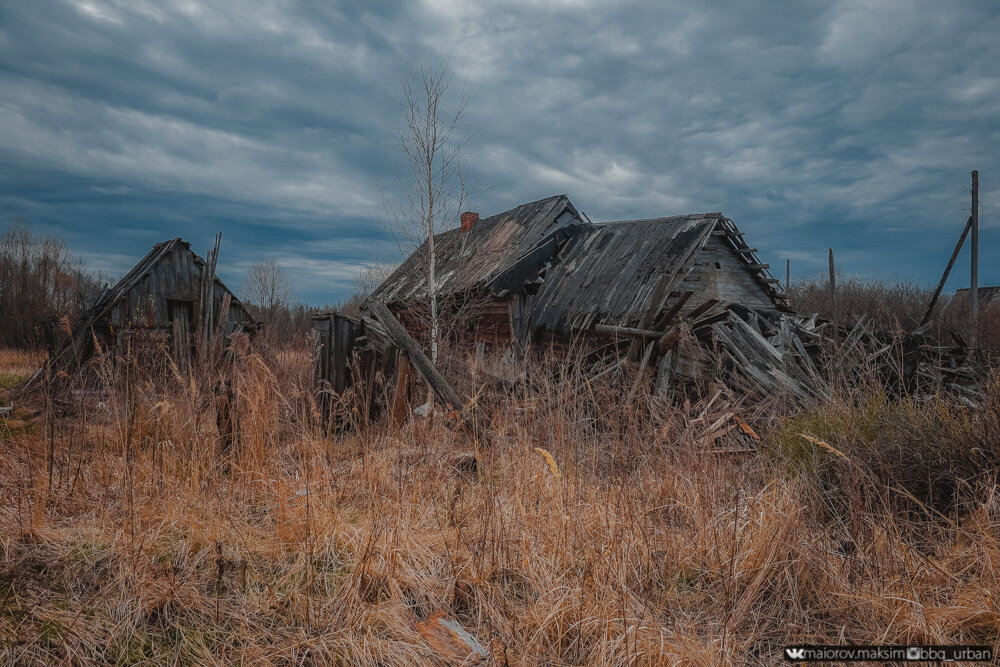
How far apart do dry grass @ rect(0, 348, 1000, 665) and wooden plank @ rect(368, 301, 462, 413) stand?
0.69 m

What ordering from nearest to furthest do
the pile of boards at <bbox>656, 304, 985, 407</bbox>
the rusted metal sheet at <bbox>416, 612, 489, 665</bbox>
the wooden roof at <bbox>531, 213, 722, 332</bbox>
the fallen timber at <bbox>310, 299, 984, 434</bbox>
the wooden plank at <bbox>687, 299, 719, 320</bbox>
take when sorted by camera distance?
the rusted metal sheet at <bbox>416, 612, 489, 665</bbox> → the fallen timber at <bbox>310, 299, 984, 434</bbox> → the pile of boards at <bbox>656, 304, 985, 407</bbox> → the wooden plank at <bbox>687, 299, 719, 320</bbox> → the wooden roof at <bbox>531, 213, 722, 332</bbox>

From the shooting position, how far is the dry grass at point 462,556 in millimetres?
2426

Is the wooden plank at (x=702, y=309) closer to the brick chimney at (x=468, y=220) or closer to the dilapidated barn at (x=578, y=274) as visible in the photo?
the dilapidated barn at (x=578, y=274)

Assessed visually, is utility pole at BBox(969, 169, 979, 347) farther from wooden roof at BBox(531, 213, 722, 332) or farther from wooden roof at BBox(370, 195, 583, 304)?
wooden roof at BBox(370, 195, 583, 304)

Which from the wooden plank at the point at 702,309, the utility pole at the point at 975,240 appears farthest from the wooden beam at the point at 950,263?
the wooden plank at the point at 702,309

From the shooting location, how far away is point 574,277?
1477 cm

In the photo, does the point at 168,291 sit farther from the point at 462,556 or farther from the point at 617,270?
the point at 462,556

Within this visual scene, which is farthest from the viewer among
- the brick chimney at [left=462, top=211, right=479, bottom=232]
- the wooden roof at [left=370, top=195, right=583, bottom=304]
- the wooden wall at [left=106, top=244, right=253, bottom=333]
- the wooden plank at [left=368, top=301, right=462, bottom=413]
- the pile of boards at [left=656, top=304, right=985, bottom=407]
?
the brick chimney at [left=462, top=211, right=479, bottom=232]

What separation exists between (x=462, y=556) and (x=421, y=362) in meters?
2.28

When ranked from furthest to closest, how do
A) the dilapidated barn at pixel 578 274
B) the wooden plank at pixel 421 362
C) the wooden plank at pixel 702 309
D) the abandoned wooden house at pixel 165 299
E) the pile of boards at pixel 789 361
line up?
the dilapidated barn at pixel 578 274 < the abandoned wooden house at pixel 165 299 < the wooden plank at pixel 702 309 < the pile of boards at pixel 789 361 < the wooden plank at pixel 421 362

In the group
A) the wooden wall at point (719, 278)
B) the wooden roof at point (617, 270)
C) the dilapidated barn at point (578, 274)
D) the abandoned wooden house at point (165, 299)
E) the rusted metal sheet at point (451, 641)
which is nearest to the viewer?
the rusted metal sheet at point (451, 641)

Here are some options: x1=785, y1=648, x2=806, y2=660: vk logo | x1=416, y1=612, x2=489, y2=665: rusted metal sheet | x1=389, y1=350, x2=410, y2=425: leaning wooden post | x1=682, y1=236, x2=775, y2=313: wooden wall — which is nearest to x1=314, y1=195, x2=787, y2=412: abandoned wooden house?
x1=682, y1=236, x2=775, y2=313: wooden wall

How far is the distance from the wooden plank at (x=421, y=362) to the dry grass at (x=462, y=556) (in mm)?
685

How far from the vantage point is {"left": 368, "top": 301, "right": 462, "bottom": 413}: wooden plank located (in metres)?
4.67
